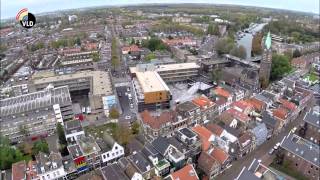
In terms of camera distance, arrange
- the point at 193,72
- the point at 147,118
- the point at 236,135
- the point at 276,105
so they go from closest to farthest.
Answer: the point at 236,135 → the point at 147,118 → the point at 276,105 → the point at 193,72

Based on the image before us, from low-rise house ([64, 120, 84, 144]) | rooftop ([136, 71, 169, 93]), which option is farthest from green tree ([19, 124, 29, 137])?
rooftop ([136, 71, 169, 93])

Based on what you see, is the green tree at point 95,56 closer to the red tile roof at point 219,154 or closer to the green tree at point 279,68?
the green tree at point 279,68

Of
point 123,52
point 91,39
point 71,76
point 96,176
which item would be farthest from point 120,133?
point 91,39

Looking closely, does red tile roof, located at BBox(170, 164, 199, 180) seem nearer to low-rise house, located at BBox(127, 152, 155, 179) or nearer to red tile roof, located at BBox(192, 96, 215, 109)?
low-rise house, located at BBox(127, 152, 155, 179)

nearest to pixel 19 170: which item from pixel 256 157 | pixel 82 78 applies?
pixel 82 78

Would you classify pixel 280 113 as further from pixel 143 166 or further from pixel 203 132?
pixel 143 166

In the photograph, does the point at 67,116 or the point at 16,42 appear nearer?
the point at 67,116

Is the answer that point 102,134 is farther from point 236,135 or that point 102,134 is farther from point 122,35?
point 122,35
